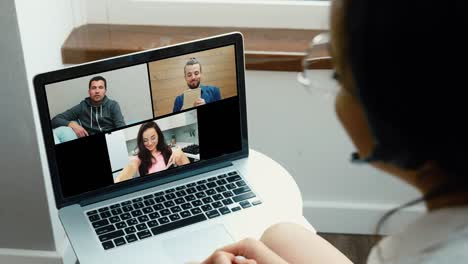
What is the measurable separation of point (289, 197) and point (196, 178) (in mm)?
166

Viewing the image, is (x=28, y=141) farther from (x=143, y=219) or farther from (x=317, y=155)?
(x=317, y=155)

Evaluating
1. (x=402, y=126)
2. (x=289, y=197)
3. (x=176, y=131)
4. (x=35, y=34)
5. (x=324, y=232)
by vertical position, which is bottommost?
(x=324, y=232)

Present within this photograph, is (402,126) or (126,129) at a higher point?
(402,126)

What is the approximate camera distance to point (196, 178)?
1262mm

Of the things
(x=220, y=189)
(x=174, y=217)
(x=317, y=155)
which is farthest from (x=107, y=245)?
(x=317, y=155)

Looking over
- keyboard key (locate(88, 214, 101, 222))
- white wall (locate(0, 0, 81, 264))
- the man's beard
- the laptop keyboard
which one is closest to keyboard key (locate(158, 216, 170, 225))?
the laptop keyboard

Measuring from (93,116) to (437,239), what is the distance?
2.26 feet

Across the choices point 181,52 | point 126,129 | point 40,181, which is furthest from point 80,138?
point 40,181

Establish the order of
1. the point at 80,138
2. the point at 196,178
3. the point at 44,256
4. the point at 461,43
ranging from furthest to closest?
1. the point at 44,256
2. the point at 196,178
3. the point at 80,138
4. the point at 461,43

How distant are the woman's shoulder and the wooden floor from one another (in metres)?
1.31

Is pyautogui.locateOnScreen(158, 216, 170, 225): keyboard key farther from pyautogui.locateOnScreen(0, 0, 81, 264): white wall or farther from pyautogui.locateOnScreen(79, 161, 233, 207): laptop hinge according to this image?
pyautogui.locateOnScreen(0, 0, 81, 264): white wall

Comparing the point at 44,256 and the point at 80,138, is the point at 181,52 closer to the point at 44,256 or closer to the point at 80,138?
the point at 80,138

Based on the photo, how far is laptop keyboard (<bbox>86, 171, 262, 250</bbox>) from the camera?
45.2 inches

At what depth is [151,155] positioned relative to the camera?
1.21 meters
